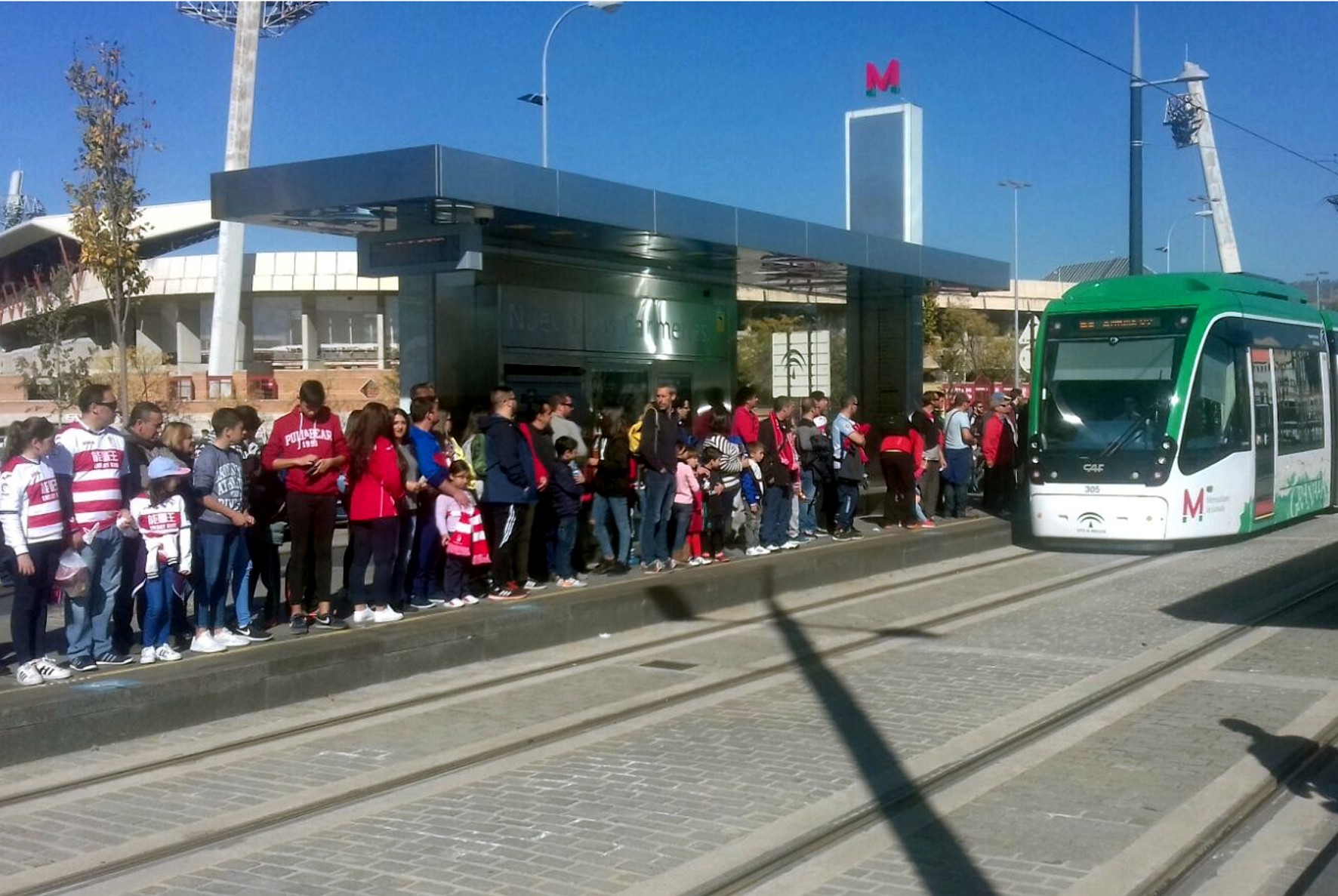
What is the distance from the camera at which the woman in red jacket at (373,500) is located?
10.4 meters

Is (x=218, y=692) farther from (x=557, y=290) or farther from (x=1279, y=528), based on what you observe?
(x=1279, y=528)

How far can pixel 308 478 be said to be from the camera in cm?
1001

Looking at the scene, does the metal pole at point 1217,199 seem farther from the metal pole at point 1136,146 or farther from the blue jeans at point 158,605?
the blue jeans at point 158,605

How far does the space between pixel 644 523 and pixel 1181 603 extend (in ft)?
16.7

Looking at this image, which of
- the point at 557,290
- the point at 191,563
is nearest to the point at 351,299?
the point at 557,290

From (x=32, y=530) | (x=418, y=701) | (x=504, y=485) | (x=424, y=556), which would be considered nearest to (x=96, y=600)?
(x=32, y=530)

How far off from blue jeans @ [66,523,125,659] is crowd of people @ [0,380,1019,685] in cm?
1

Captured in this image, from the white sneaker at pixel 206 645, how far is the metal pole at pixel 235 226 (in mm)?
43795

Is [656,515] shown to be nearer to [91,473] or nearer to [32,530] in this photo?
[91,473]

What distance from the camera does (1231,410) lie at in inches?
663

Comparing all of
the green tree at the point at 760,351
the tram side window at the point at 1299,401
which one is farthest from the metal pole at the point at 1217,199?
the tram side window at the point at 1299,401

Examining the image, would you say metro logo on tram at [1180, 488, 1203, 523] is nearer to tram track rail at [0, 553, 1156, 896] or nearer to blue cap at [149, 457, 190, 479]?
tram track rail at [0, 553, 1156, 896]

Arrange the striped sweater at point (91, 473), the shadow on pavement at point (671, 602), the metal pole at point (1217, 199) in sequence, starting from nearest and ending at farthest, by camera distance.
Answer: the striped sweater at point (91, 473)
the shadow on pavement at point (671, 602)
the metal pole at point (1217, 199)

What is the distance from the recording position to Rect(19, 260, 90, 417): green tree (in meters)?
34.1
